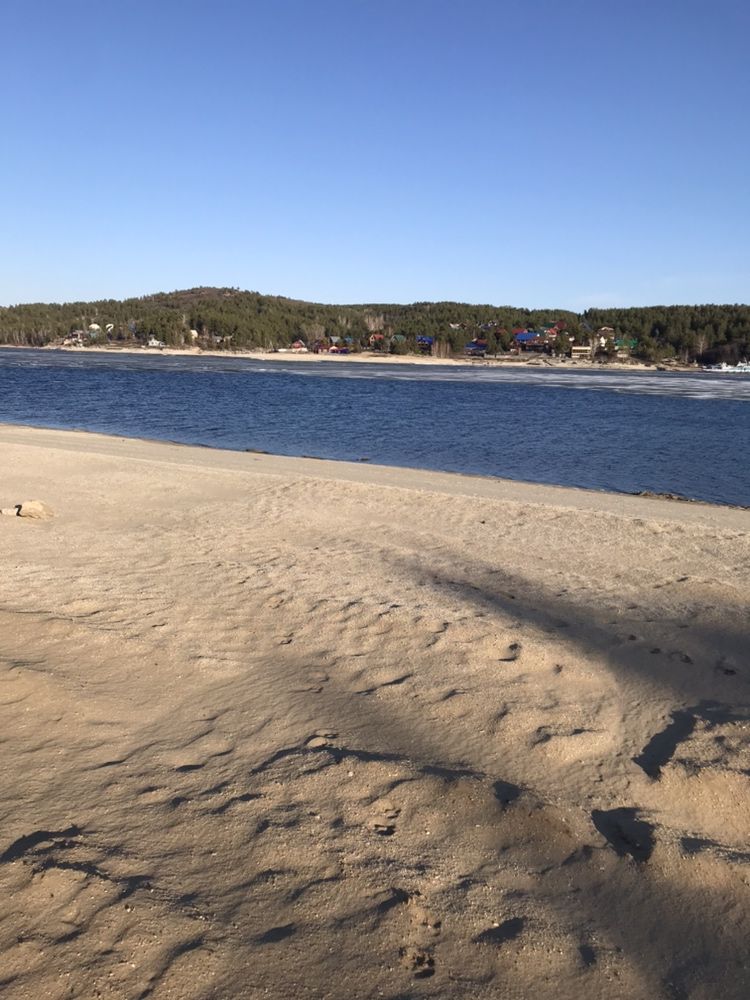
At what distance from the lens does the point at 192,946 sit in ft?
8.47

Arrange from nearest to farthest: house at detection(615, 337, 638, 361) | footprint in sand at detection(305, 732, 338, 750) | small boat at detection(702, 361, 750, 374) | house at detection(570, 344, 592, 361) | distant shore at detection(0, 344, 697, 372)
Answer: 1. footprint in sand at detection(305, 732, 338, 750)
2. distant shore at detection(0, 344, 697, 372)
3. small boat at detection(702, 361, 750, 374)
4. house at detection(570, 344, 592, 361)
5. house at detection(615, 337, 638, 361)

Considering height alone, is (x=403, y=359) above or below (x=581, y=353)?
below

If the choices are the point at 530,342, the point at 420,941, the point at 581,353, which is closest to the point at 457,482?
the point at 420,941

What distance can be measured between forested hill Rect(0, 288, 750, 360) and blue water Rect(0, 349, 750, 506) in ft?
327

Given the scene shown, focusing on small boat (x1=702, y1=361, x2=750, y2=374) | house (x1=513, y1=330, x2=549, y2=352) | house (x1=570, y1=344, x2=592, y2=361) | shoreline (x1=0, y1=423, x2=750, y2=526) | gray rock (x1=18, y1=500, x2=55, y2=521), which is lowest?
shoreline (x1=0, y1=423, x2=750, y2=526)

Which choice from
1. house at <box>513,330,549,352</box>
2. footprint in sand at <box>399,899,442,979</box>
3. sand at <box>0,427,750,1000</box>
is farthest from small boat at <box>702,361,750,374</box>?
footprint in sand at <box>399,899,442,979</box>

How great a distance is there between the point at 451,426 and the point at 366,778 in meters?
26.7

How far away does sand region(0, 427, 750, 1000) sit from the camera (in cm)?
261

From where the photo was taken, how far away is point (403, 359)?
134 metres

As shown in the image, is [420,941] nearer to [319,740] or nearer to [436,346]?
[319,740]

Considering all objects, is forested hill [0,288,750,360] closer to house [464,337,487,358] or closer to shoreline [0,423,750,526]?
house [464,337,487,358]

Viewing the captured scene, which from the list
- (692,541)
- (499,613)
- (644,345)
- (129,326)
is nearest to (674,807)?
(499,613)

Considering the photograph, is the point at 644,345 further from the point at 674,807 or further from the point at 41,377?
the point at 674,807

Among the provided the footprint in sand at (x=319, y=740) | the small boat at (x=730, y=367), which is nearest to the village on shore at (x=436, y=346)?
the small boat at (x=730, y=367)
